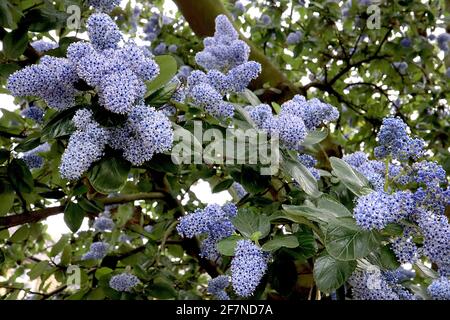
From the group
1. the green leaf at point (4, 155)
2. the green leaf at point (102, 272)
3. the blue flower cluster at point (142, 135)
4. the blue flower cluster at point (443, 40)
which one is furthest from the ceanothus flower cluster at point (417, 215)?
the blue flower cluster at point (443, 40)

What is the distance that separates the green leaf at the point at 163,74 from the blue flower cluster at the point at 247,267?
0.35 metres

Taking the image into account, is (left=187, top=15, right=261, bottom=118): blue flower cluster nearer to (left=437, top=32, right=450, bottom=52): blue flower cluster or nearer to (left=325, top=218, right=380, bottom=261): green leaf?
(left=325, top=218, right=380, bottom=261): green leaf

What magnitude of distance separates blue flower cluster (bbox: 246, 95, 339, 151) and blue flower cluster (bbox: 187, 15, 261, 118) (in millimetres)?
75

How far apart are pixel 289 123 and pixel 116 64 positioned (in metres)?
0.33

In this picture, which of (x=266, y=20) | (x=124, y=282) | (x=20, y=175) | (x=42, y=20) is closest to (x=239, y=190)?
(x=124, y=282)

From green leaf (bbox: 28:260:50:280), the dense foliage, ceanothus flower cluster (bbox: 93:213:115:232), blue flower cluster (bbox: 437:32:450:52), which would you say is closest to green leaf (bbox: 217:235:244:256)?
the dense foliage

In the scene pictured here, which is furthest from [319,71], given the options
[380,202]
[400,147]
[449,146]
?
[380,202]

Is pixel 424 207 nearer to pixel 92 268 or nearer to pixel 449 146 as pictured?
pixel 92 268

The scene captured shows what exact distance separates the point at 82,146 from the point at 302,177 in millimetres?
423

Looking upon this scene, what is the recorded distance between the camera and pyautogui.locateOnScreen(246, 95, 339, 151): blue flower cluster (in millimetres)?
978

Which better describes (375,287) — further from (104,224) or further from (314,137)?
(104,224)

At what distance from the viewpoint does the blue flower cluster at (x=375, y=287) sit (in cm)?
96

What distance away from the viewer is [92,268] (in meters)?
1.97

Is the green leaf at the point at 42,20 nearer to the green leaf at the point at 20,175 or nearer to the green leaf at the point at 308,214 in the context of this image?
Answer: the green leaf at the point at 20,175
